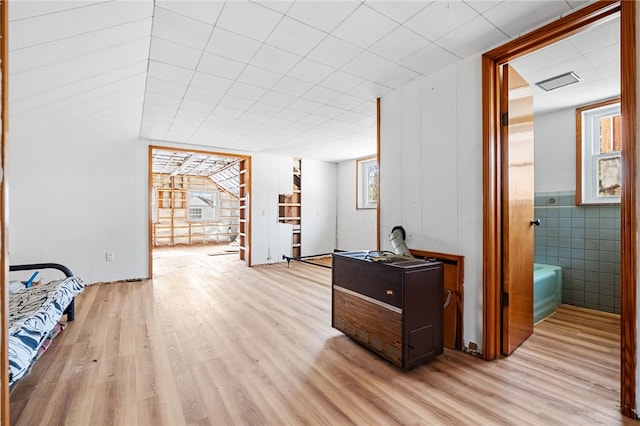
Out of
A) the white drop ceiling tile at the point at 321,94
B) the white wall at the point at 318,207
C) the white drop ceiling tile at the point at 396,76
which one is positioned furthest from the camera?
the white wall at the point at 318,207

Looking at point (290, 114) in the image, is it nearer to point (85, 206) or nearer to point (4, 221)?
point (4, 221)

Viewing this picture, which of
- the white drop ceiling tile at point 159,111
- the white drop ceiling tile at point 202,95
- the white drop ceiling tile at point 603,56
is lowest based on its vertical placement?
the white drop ceiling tile at point 603,56

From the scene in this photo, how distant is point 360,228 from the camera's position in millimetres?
6559

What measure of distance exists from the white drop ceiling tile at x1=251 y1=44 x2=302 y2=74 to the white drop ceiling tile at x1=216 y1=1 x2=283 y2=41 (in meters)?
0.18

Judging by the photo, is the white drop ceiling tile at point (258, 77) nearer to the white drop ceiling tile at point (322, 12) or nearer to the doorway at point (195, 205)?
the white drop ceiling tile at point (322, 12)

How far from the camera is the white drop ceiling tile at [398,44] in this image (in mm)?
2000

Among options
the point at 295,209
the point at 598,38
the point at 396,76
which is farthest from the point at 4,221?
the point at 295,209

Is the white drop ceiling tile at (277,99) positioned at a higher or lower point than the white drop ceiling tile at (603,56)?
higher

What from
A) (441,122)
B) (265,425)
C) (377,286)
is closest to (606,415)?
(377,286)

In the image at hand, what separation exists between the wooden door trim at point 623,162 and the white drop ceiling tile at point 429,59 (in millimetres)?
269

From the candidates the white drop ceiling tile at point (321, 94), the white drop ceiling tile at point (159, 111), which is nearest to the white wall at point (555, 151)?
the white drop ceiling tile at point (321, 94)

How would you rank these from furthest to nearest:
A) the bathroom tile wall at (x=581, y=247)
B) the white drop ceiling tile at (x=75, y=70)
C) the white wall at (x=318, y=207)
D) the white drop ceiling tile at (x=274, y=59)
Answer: the white wall at (x=318, y=207), the bathroom tile wall at (x=581, y=247), the white drop ceiling tile at (x=274, y=59), the white drop ceiling tile at (x=75, y=70)

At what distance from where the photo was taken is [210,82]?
2740 mm

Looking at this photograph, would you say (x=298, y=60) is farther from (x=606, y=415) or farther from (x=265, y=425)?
(x=606, y=415)
